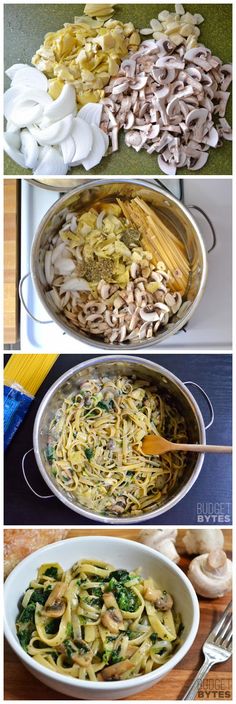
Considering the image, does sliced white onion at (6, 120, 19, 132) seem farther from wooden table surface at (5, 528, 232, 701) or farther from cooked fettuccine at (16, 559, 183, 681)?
wooden table surface at (5, 528, 232, 701)

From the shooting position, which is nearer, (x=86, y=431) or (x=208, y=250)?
(x=86, y=431)

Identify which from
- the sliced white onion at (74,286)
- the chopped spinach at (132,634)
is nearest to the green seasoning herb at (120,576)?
the chopped spinach at (132,634)

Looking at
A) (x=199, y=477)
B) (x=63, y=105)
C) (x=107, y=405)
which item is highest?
(x=63, y=105)

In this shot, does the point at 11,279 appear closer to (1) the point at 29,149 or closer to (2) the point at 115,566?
(1) the point at 29,149

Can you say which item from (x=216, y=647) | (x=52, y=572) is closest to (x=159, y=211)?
(x=52, y=572)

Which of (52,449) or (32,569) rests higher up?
(52,449)

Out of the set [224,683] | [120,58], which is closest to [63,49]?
[120,58]

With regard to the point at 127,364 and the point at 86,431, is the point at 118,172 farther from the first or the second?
the point at 86,431
